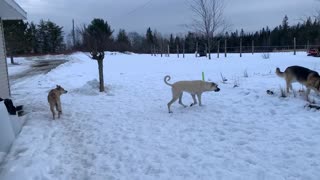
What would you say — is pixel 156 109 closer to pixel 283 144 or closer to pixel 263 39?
pixel 283 144

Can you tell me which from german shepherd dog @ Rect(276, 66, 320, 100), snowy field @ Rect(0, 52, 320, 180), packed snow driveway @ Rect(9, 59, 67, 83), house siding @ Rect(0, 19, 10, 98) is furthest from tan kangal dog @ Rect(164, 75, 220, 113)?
packed snow driveway @ Rect(9, 59, 67, 83)

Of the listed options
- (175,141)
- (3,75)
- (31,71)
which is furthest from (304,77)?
(31,71)

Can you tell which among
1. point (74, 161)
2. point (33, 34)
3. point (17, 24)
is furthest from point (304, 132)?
point (33, 34)

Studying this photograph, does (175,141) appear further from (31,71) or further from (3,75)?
(31,71)

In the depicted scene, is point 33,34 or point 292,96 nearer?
point 292,96

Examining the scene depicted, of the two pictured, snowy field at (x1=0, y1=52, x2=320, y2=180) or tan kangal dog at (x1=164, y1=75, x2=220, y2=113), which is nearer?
snowy field at (x1=0, y1=52, x2=320, y2=180)

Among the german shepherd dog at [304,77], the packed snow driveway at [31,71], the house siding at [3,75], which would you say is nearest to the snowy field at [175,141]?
the german shepherd dog at [304,77]

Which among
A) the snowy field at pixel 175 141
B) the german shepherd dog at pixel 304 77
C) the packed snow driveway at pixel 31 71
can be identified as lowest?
the snowy field at pixel 175 141

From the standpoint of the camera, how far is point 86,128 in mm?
8789

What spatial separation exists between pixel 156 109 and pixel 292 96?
391cm

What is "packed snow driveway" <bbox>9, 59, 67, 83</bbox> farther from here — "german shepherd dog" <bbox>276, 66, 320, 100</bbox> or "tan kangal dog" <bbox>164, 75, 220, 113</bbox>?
"german shepherd dog" <bbox>276, 66, 320, 100</bbox>

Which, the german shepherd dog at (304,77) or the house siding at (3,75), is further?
the house siding at (3,75)

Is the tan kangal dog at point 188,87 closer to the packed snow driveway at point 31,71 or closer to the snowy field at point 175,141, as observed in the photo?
the snowy field at point 175,141

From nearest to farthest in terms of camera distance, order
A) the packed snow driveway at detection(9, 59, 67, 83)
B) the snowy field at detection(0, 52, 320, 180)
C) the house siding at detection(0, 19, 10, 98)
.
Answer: the snowy field at detection(0, 52, 320, 180)
the house siding at detection(0, 19, 10, 98)
the packed snow driveway at detection(9, 59, 67, 83)
